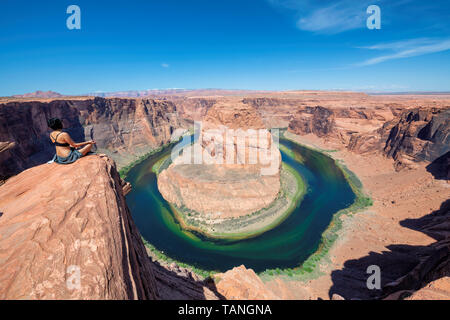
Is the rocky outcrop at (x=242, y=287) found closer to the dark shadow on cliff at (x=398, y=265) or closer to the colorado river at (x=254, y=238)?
the dark shadow on cliff at (x=398, y=265)

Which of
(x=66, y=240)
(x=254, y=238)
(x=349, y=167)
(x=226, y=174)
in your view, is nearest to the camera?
(x=66, y=240)

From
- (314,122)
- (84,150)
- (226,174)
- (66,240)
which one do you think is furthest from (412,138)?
(66,240)

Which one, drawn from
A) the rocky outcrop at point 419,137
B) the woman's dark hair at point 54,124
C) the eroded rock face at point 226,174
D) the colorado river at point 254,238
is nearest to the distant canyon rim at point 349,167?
the rocky outcrop at point 419,137

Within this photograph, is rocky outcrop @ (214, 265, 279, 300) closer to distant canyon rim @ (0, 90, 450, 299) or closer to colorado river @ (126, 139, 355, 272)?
distant canyon rim @ (0, 90, 450, 299)

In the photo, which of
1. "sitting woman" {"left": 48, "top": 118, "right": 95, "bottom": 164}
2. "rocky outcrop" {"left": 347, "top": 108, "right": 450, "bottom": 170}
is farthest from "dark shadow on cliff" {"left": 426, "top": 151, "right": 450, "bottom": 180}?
"sitting woman" {"left": 48, "top": 118, "right": 95, "bottom": 164}

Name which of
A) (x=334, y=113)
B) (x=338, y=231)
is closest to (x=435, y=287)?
(x=338, y=231)

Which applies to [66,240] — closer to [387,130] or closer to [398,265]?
[398,265]
